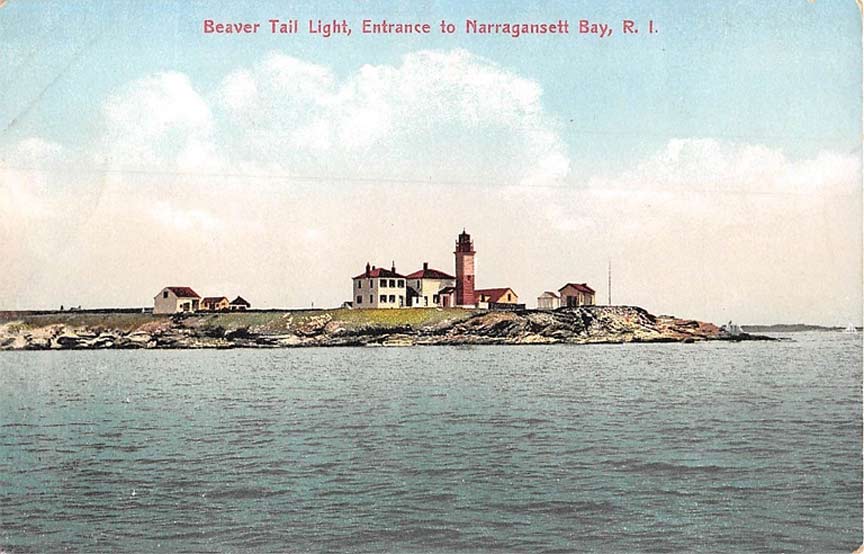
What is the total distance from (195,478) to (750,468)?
19.3ft

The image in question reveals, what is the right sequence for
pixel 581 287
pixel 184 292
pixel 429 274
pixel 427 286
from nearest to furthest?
1. pixel 184 292
2. pixel 581 287
3. pixel 429 274
4. pixel 427 286

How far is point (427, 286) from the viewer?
14.8 m

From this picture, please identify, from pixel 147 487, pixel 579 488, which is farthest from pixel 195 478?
pixel 579 488

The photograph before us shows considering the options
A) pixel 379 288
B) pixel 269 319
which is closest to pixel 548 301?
pixel 379 288

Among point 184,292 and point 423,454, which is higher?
point 184,292

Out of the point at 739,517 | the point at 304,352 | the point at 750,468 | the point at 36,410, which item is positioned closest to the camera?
the point at 739,517

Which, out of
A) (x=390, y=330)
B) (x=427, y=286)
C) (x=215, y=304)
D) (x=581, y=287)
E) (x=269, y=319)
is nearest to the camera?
(x=581, y=287)

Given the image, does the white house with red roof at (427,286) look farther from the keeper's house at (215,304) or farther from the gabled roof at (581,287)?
the keeper's house at (215,304)

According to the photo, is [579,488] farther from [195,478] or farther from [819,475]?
[195,478]

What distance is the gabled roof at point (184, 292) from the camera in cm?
1161

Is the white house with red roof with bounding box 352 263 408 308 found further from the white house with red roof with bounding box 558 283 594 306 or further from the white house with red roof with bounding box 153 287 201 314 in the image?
the white house with red roof with bounding box 558 283 594 306

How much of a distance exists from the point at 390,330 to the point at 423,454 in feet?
21.5

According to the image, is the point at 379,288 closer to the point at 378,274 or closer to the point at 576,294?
the point at 378,274

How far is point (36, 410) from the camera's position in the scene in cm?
957
